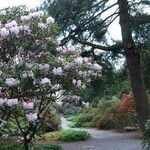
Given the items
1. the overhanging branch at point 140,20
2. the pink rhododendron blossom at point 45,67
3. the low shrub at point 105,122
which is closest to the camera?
the pink rhododendron blossom at point 45,67

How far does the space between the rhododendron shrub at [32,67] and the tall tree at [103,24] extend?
594 cm

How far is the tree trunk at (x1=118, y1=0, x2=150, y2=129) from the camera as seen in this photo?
1501 cm

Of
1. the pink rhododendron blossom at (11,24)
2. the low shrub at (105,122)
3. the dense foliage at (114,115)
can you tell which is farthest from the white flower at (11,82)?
the low shrub at (105,122)

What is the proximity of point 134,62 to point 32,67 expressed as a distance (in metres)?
7.76

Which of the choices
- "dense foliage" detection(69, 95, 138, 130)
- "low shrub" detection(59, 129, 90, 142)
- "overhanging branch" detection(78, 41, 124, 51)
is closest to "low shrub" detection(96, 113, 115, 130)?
"dense foliage" detection(69, 95, 138, 130)

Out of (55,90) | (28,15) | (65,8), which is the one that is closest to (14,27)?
(28,15)

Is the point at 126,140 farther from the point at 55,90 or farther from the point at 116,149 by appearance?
the point at 55,90

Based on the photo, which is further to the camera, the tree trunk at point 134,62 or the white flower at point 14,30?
the tree trunk at point 134,62

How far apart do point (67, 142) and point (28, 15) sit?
1008cm

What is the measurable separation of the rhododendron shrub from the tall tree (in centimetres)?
594

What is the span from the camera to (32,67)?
8023 mm

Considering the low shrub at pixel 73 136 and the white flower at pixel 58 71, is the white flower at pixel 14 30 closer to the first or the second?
the white flower at pixel 58 71

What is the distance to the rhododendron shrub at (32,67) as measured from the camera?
7.87m

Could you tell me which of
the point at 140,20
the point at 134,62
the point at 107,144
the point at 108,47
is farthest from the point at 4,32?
the point at 107,144
